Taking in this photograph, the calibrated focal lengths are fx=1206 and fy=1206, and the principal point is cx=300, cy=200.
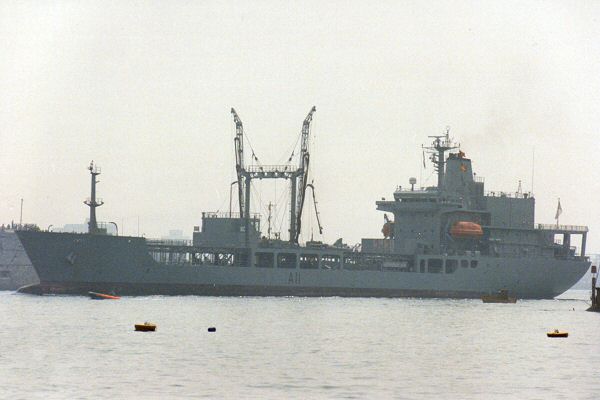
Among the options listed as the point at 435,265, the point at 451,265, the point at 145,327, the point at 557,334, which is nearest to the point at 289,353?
the point at 145,327

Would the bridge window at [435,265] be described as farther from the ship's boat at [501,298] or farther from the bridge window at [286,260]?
the bridge window at [286,260]

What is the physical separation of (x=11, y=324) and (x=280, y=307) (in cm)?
2850

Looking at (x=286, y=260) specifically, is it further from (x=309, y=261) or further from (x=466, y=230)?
(x=466, y=230)

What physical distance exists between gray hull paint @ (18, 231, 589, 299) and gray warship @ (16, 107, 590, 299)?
11cm

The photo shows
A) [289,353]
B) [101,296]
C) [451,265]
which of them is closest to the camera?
[289,353]

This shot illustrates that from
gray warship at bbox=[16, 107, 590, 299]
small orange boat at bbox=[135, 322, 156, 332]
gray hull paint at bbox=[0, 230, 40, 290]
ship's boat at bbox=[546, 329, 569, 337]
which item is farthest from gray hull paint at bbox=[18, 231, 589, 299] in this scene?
ship's boat at bbox=[546, 329, 569, 337]

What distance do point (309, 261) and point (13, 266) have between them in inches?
2664

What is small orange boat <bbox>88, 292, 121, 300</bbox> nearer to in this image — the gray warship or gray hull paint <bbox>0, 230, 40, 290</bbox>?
the gray warship

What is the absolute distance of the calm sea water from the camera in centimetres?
5056

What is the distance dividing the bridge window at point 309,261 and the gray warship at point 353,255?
11 cm

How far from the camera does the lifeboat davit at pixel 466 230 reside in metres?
128

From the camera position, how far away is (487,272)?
5153 inches

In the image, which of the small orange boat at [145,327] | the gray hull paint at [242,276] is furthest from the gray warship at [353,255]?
the small orange boat at [145,327]

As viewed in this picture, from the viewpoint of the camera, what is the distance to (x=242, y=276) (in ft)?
398
